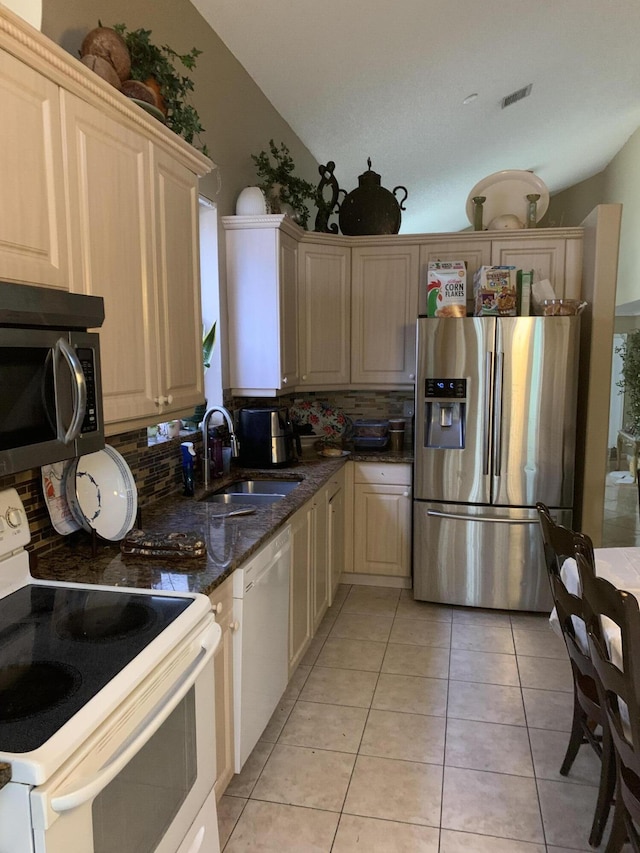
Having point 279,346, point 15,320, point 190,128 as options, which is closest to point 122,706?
point 15,320

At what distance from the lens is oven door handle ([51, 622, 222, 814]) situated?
37.8 inches

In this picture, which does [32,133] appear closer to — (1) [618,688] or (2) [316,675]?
(1) [618,688]

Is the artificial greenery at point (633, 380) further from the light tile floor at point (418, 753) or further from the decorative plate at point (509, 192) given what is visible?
the light tile floor at point (418, 753)

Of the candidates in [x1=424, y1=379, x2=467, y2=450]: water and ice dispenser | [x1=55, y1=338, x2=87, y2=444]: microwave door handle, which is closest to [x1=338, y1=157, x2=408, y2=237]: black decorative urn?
[x1=424, y1=379, x2=467, y2=450]: water and ice dispenser

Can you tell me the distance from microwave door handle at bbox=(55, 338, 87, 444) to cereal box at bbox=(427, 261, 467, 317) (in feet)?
8.10

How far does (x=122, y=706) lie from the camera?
44.4 inches

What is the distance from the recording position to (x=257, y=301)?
129 inches

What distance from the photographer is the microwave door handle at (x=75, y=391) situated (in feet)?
4.59

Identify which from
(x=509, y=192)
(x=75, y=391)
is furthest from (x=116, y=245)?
(x=509, y=192)

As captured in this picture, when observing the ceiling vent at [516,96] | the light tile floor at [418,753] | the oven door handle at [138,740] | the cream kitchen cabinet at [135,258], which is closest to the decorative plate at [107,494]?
the cream kitchen cabinet at [135,258]

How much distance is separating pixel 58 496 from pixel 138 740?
0.91 metres

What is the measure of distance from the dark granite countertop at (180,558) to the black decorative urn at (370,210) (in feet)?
6.61

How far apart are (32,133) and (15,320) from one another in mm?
456

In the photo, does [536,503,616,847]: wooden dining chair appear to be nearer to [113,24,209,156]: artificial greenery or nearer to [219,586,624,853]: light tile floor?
→ [219,586,624,853]: light tile floor
